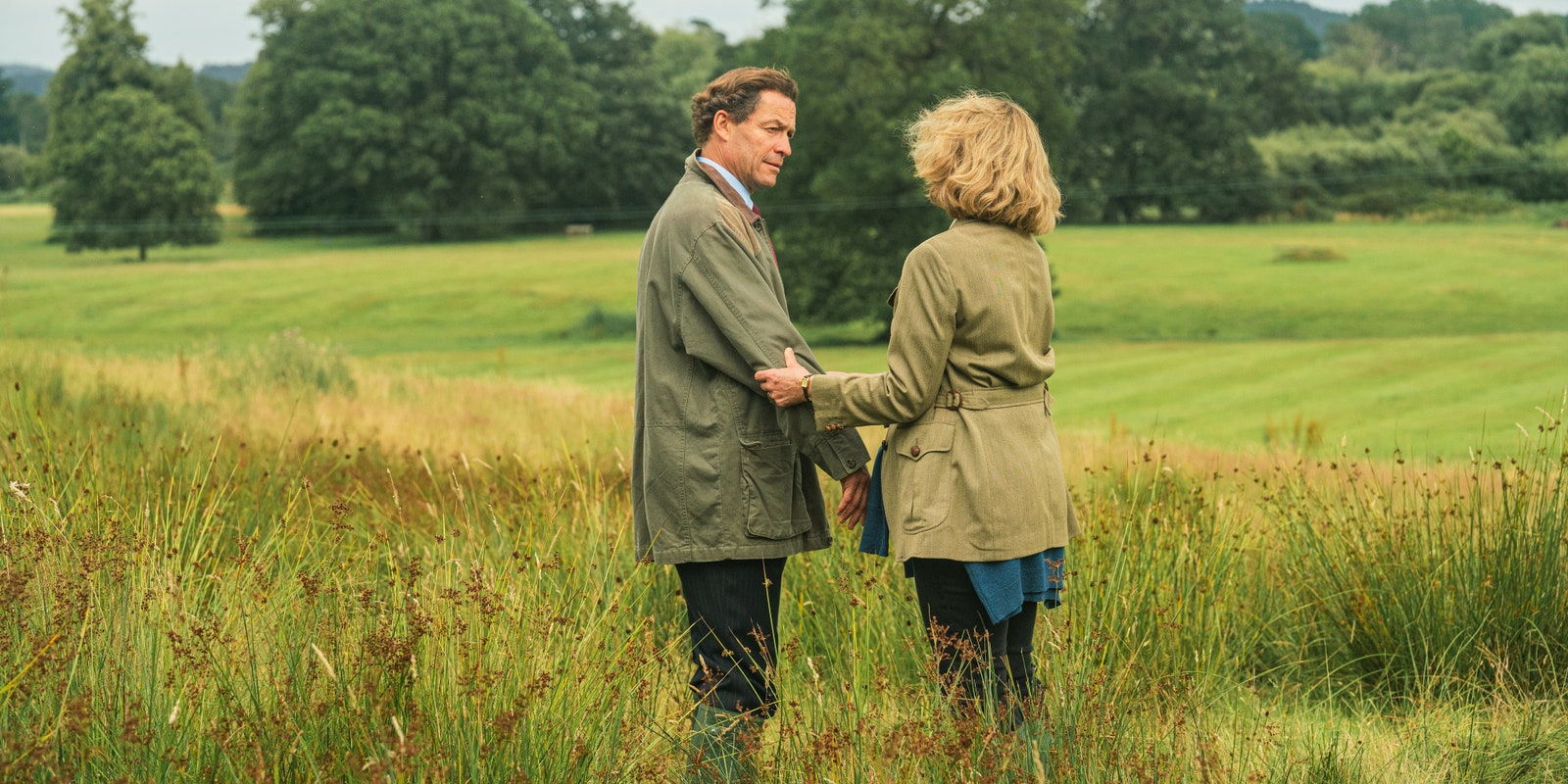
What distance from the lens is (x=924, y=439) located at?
3.48m

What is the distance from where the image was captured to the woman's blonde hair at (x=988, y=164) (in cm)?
345

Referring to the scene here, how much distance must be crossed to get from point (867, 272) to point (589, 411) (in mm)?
23967

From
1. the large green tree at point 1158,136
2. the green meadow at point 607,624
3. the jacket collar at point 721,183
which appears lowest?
the green meadow at point 607,624

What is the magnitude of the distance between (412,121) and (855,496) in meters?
67.8

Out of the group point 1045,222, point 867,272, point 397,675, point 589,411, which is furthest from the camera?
point 867,272

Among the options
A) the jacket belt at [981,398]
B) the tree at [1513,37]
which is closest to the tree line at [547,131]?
the tree at [1513,37]

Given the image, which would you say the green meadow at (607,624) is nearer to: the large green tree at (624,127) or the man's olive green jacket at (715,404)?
the man's olive green jacket at (715,404)

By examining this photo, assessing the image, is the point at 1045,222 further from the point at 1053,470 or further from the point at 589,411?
the point at 589,411

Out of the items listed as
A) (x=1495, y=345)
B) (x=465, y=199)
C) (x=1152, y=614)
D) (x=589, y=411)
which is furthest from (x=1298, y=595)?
(x=465, y=199)

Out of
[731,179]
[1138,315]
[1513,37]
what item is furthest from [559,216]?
[731,179]

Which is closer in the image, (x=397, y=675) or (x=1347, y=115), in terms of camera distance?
(x=397, y=675)

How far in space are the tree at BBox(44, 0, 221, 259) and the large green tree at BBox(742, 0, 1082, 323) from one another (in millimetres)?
38693

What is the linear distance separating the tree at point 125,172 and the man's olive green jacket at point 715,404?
66.5 metres

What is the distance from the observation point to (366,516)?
20.6ft
